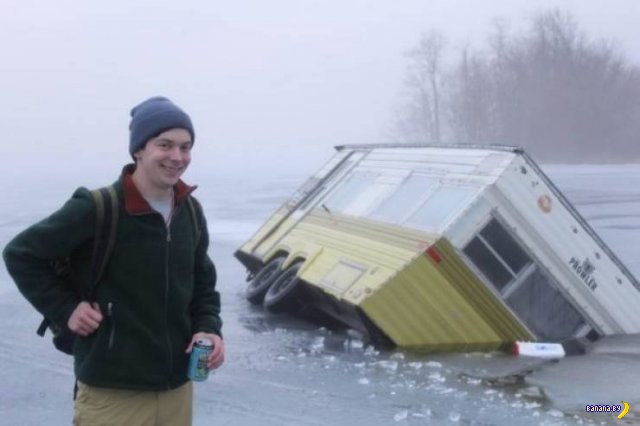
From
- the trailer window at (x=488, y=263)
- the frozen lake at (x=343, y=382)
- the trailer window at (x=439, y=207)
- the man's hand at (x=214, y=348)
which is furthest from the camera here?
the trailer window at (x=439, y=207)

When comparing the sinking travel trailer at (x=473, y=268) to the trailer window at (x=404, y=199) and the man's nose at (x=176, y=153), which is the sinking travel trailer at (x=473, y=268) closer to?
the trailer window at (x=404, y=199)

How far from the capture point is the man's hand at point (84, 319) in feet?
11.3

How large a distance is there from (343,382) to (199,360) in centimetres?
441

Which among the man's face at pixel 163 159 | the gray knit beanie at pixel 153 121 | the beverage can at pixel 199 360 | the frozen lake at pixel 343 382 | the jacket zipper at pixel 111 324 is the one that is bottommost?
the frozen lake at pixel 343 382

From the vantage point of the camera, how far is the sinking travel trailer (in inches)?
357

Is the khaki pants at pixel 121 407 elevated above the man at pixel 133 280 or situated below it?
below

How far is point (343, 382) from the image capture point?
7.89m

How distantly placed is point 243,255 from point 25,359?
560cm

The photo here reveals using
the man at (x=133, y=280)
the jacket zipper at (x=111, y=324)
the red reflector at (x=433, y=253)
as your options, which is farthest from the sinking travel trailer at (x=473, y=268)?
the jacket zipper at (x=111, y=324)

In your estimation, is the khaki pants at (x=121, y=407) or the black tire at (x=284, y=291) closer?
the khaki pants at (x=121, y=407)

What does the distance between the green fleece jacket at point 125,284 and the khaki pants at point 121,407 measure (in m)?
0.04

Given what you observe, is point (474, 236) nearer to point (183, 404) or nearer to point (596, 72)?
point (183, 404)

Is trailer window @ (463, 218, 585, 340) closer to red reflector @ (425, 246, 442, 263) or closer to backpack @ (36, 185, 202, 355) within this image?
red reflector @ (425, 246, 442, 263)

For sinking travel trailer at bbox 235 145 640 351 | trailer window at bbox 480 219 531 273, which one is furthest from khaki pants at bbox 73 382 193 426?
trailer window at bbox 480 219 531 273
